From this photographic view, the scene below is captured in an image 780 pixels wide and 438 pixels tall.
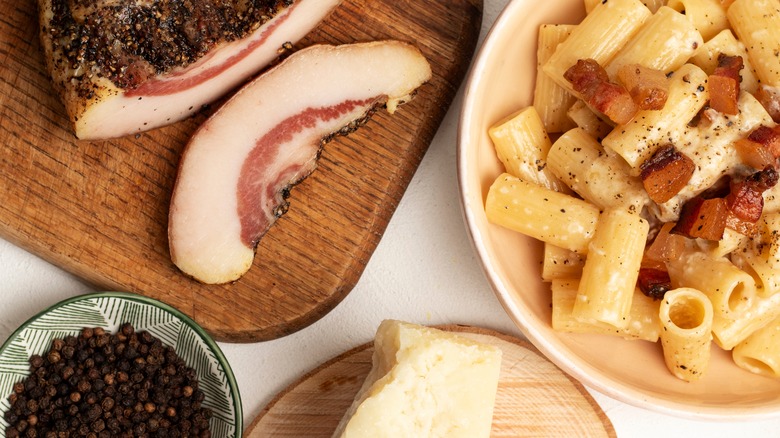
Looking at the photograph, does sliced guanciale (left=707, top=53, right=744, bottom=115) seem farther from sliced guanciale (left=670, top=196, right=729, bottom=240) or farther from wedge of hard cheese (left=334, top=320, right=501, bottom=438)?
wedge of hard cheese (left=334, top=320, right=501, bottom=438)

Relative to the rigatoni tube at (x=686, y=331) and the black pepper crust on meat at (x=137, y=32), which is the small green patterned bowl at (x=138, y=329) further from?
the rigatoni tube at (x=686, y=331)

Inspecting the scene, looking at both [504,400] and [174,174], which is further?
[504,400]

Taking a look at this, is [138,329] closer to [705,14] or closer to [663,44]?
[663,44]

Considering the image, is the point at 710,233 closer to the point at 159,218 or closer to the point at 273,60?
the point at 273,60

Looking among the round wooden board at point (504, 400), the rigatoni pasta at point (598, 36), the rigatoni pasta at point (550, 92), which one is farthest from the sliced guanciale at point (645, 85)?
the round wooden board at point (504, 400)

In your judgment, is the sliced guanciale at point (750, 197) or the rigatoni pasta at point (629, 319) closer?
the sliced guanciale at point (750, 197)

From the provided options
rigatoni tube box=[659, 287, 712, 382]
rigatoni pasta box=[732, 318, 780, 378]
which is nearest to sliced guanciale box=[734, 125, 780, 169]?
rigatoni tube box=[659, 287, 712, 382]

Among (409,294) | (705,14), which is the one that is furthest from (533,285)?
(705,14)
